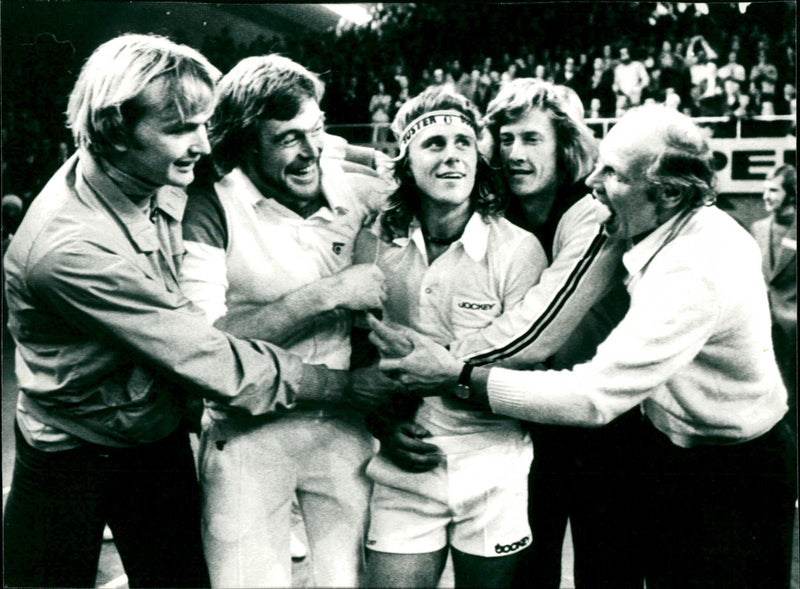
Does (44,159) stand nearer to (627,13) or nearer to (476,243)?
(476,243)

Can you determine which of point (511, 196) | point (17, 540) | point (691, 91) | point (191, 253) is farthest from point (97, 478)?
point (691, 91)

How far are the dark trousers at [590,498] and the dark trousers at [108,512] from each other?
2.88 feet

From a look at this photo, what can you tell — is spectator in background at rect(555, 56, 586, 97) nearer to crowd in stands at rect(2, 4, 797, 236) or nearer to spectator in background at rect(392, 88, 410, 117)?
crowd in stands at rect(2, 4, 797, 236)

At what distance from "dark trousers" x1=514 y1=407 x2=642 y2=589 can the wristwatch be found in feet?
0.87

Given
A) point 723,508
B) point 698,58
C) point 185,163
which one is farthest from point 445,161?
point 723,508

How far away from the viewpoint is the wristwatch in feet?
5.88

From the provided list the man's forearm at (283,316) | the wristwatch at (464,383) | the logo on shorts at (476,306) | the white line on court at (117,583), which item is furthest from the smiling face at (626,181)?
the white line on court at (117,583)

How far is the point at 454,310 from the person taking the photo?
1846mm

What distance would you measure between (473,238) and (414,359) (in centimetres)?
32

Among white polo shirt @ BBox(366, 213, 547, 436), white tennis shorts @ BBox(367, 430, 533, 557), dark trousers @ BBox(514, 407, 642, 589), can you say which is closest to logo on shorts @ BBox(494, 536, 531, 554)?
white tennis shorts @ BBox(367, 430, 533, 557)

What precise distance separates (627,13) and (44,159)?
1.57 metres

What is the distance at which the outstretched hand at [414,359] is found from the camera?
1.80 meters

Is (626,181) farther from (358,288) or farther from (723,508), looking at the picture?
(723,508)

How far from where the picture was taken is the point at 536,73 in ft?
6.37
